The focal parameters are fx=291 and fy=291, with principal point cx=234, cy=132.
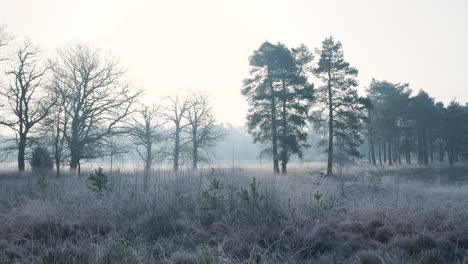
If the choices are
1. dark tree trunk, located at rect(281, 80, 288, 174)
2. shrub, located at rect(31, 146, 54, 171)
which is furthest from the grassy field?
dark tree trunk, located at rect(281, 80, 288, 174)

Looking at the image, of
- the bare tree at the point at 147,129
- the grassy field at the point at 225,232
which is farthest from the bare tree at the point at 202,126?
the grassy field at the point at 225,232

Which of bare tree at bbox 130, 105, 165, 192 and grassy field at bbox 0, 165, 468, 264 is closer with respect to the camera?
grassy field at bbox 0, 165, 468, 264

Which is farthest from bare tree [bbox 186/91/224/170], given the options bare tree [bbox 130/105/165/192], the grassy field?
the grassy field

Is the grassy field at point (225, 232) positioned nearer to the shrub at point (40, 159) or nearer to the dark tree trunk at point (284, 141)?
the shrub at point (40, 159)

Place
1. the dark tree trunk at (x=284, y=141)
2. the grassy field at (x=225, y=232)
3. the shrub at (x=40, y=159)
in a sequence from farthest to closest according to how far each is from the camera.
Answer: the dark tree trunk at (x=284, y=141), the shrub at (x=40, y=159), the grassy field at (x=225, y=232)

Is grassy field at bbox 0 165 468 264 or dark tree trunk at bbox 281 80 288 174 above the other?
dark tree trunk at bbox 281 80 288 174

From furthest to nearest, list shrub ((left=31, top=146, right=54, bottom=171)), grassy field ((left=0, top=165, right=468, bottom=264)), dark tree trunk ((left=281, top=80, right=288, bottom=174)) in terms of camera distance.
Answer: dark tree trunk ((left=281, top=80, right=288, bottom=174)), shrub ((left=31, top=146, right=54, bottom=171)), grassy field ((left=0, top=165, right=468, bottom=264))

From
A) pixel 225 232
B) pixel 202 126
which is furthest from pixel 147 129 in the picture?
pixel 225 232

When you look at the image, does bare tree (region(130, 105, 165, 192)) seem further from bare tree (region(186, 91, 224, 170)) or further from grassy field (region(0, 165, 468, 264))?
grassy field (region(0, 165, 468, 264))

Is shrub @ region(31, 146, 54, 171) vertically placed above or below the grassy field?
above

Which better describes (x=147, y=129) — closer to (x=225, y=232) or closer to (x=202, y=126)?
(x=202, y=126)

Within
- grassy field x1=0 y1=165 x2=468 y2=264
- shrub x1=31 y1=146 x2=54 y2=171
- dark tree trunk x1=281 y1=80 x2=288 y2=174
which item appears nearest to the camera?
grassy field x1=0 y1=165 x2=468 y2=264

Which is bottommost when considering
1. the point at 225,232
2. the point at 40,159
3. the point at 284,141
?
the point at 225,232

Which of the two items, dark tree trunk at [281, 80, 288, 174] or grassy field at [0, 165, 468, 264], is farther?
dark tree trunk at [281, 80, 288, 174]
